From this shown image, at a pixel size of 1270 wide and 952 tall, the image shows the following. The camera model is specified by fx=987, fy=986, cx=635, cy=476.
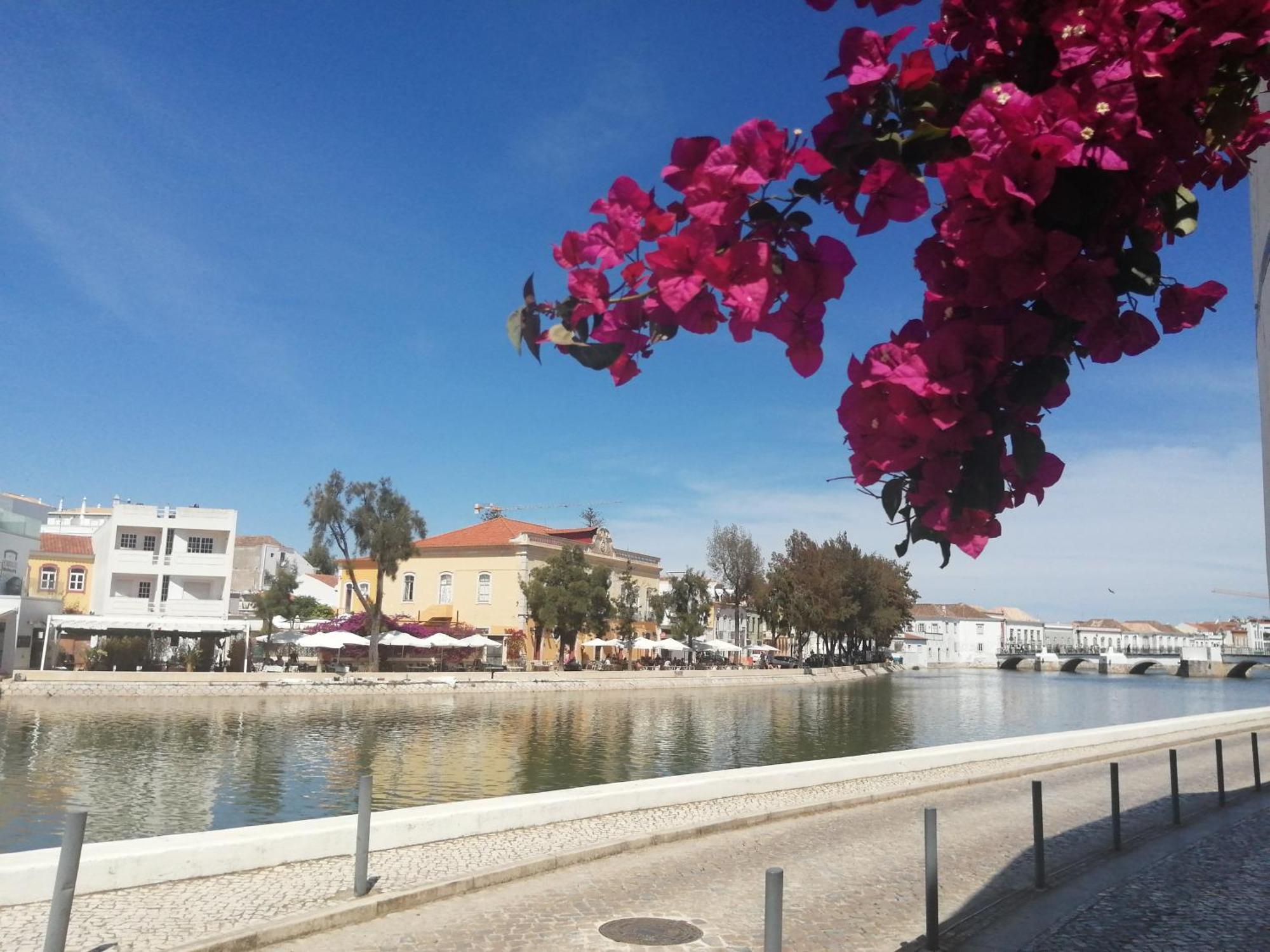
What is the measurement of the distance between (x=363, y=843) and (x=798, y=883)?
368 centimetres

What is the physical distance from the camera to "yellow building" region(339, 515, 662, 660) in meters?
61.1

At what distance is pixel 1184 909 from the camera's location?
306 inches

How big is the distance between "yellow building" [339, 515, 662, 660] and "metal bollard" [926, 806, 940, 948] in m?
52.4

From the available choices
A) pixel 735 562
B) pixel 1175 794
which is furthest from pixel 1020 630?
pixel 1175 794

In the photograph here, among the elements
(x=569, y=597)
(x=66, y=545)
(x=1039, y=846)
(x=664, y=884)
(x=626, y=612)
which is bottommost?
(x=664, y=884)

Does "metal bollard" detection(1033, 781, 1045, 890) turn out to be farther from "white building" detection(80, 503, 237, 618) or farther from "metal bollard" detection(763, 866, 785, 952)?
"white building" detection(80, 503, 237, 618)

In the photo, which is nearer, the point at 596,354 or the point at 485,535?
the point at 596,354

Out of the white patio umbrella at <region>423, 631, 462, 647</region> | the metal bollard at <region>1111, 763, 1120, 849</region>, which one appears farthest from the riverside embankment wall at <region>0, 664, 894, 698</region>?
the metal bollard at <region>1111, 763, 1120, 849</region>

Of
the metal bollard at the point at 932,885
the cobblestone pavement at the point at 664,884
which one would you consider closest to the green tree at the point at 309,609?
the cobblestone pavement at the point at 664,884

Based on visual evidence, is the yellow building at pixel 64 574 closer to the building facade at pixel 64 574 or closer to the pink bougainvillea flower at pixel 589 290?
the building facade at pixel 64 574

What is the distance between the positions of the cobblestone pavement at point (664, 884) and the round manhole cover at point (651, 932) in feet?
0.40

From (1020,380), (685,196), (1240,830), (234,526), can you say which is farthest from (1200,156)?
(234,526)

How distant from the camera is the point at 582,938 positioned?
685 cm

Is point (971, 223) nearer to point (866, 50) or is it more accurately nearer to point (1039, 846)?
point (866, 50)
